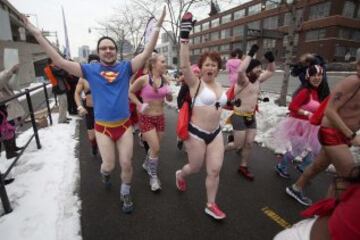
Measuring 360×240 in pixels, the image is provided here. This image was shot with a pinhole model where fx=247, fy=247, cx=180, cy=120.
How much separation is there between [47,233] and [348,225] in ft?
9.39

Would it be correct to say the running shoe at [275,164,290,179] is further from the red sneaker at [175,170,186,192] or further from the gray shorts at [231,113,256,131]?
the red sneaker at [175,170,186,192]

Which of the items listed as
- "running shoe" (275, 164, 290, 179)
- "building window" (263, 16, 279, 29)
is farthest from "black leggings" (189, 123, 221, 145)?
"building window" (263, 16, 279, 29)

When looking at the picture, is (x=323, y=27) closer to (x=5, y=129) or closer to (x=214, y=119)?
(x=214, y=119)

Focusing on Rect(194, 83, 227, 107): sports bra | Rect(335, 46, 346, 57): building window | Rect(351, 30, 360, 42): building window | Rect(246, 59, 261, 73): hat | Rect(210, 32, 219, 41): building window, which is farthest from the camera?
Rect(210, 32, 219, 41): building window

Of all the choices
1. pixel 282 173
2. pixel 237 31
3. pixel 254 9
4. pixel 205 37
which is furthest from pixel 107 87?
pixel 205 37

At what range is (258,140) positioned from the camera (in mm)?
5973

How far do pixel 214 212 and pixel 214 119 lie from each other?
3.80 ft

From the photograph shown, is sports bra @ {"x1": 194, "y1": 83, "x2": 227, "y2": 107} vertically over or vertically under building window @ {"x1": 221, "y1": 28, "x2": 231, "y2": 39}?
under

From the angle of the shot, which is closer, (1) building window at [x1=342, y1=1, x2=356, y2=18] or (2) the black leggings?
(2) the black leggings

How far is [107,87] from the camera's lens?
2992 mm

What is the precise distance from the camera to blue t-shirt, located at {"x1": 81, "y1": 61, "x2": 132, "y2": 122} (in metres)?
2.98

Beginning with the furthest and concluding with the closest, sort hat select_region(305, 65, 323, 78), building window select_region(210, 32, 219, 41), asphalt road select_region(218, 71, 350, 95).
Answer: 1. building window select_region(210, 32, 219, 41)
2. asphalt road select_region(218, 71, 350, 95)
3. hat select_region(305, 65, 323, 78)

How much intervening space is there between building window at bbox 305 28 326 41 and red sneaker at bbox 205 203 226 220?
4423cm

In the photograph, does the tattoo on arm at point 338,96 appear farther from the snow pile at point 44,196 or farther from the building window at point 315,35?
the building window at point 315,35
